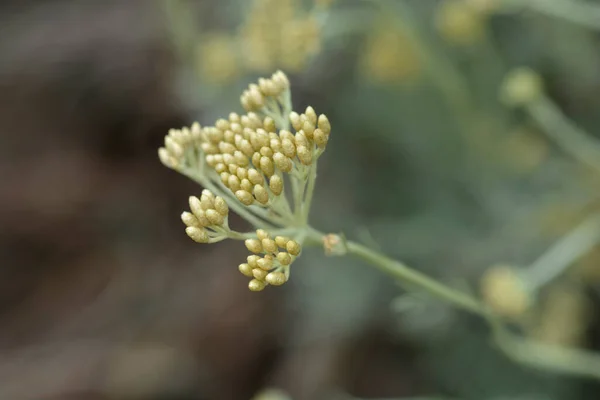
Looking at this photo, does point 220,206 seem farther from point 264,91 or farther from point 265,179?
point 264,91

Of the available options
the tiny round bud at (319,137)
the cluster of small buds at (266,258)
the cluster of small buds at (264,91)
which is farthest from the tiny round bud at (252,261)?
the cluster of small buds at (264,91)

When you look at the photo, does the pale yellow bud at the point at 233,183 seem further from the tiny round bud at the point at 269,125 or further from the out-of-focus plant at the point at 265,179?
the tiny round bud at the point at 269,125

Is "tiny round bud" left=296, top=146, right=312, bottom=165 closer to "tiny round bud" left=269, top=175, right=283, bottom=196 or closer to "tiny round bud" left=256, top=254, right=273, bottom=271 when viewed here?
"tiny round bud" left=269, top=175, right=283, bottom=196

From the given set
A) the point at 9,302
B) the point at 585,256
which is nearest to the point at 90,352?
the point at 9,302

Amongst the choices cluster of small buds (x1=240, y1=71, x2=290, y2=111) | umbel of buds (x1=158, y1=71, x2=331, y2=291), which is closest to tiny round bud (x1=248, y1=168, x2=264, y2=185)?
umbel of buds (x1=158, y1=71, x2=331, y2=291)

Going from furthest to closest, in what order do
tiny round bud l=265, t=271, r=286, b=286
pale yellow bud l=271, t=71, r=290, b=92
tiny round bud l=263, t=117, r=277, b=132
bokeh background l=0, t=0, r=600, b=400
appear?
bokeh background l=0, t=0, r=600, b=400
pale yellow bud l=271, t=71, r=290, b=92
tiny round bud l=263, t=117, r=277, b=132
tiny round bud l=265, t=271, r=286, b=286

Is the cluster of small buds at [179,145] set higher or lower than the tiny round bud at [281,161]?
higher

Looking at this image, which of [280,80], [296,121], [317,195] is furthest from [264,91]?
[317,195]

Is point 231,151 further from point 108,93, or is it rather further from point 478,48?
point 108,93
